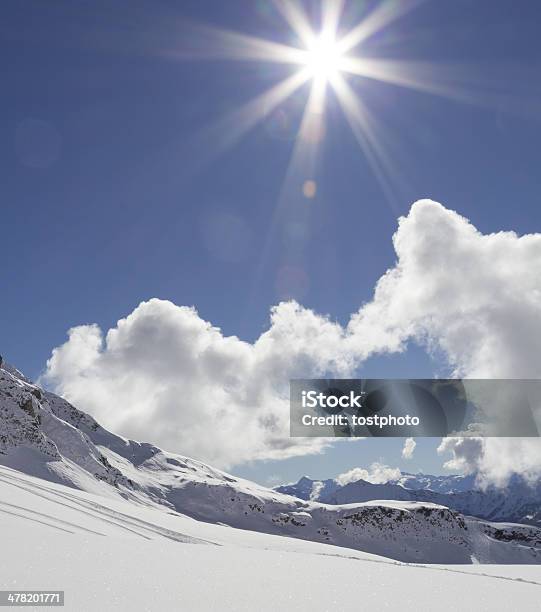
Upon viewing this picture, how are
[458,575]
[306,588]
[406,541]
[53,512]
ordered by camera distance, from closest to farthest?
[306,588]
[458,575]
[53,512]
[406,541]

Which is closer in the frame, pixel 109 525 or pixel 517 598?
pixel 517 598

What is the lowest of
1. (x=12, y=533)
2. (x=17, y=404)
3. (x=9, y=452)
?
(x=12, y=533)

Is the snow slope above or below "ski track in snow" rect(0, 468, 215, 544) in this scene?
below

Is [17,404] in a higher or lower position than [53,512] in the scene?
higher

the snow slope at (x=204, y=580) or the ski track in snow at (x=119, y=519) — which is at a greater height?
the ski track in snow at (x=119, y=519)

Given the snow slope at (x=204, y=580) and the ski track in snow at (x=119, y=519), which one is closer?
the snow slope at (x=204, y=580)

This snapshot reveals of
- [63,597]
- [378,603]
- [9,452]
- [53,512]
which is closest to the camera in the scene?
[63,597]

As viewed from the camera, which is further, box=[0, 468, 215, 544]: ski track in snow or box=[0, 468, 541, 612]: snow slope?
box=[0, 468, 215, 544]: ski track in snow

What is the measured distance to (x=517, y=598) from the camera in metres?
9.85

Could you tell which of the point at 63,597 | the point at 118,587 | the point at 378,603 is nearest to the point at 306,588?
the point at 378,603

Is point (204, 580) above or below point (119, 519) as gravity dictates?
below

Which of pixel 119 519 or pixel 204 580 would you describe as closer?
pixel 204 580

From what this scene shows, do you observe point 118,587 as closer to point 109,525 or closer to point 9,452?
point 109,525

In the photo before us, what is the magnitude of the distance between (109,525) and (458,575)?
33.1 feet
